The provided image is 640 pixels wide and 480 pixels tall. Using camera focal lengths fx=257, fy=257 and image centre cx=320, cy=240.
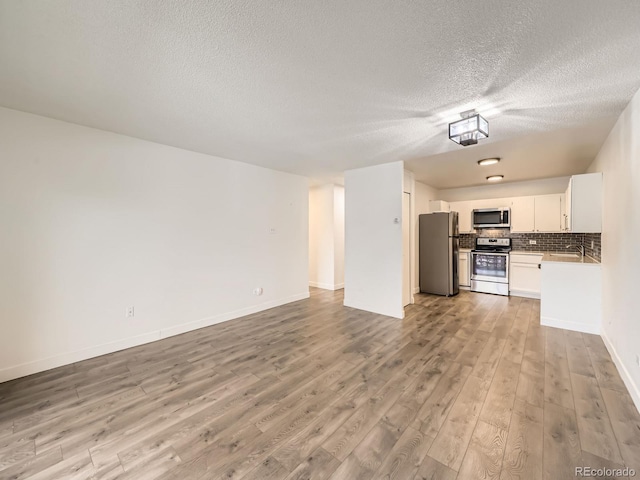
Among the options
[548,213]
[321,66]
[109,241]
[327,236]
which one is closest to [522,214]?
[548,213]

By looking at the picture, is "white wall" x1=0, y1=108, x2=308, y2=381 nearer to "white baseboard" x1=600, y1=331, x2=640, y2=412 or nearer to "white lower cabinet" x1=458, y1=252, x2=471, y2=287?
"white baseboard" x1=600, y1=331, x2=640, y2=412

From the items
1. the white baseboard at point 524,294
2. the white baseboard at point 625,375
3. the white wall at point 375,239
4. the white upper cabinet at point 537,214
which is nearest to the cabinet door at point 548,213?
the white upper cabinet at point 537,214

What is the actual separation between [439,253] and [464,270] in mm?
1046

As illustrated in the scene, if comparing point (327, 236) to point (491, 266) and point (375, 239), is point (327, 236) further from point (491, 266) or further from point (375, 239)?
point (491, 266)

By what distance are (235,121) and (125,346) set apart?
2.97 metres

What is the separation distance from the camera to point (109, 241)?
3035mm

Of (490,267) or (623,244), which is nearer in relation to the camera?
(623,244)

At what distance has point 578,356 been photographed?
2.88m

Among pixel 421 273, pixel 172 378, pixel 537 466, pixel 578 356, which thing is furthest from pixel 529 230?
pixel 172 378

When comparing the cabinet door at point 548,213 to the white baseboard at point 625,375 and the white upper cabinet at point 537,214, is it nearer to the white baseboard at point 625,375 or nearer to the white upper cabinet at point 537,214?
the white upper cabinet at point 537,214

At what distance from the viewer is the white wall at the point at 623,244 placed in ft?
7.02

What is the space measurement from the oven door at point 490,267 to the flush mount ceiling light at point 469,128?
4.04 metres

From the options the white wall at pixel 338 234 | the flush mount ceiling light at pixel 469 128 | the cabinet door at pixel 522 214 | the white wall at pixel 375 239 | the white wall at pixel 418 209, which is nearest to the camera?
the flush mount ceiling light at pixel 469 128

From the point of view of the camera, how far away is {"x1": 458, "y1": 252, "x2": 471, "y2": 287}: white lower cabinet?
6.10 metres
